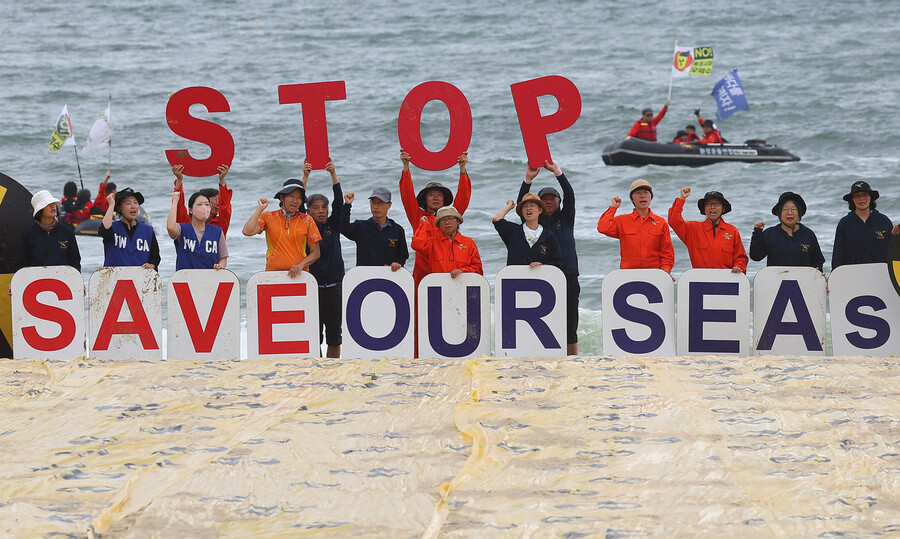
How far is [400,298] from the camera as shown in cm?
711

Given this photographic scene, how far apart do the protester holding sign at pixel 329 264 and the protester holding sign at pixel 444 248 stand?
2.16ft

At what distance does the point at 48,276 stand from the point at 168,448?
3019 millimetres

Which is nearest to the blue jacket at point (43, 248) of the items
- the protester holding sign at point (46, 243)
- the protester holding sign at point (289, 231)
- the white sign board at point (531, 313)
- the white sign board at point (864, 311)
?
the protester holding sign at point (46, 243)

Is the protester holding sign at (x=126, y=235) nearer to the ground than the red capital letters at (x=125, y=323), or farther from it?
farther from it

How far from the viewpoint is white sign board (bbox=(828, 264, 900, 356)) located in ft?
23.0

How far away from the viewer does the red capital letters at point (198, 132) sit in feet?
25.2

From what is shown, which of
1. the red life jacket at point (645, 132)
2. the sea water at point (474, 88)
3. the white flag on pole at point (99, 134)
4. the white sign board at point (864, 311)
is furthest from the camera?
the red life jacket at point (645, 132)

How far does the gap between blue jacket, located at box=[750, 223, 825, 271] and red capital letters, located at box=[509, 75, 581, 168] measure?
1.77 metres

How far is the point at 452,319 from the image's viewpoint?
7102 millimetres

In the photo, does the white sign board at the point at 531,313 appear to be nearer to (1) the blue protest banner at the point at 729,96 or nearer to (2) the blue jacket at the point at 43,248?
(2) the blue jacket at the point at 43,248

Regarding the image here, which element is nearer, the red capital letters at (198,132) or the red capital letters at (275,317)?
the red capital letters at (275,317)

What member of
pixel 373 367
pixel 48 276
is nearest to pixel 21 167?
pixel 48 276

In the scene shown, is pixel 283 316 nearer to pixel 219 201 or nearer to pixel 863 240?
pixel 219 201

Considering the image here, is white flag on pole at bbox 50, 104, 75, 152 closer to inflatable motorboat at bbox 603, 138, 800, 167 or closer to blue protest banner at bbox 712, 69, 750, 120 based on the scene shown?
blue protest banner at bbox 712, 69, 750, 120
